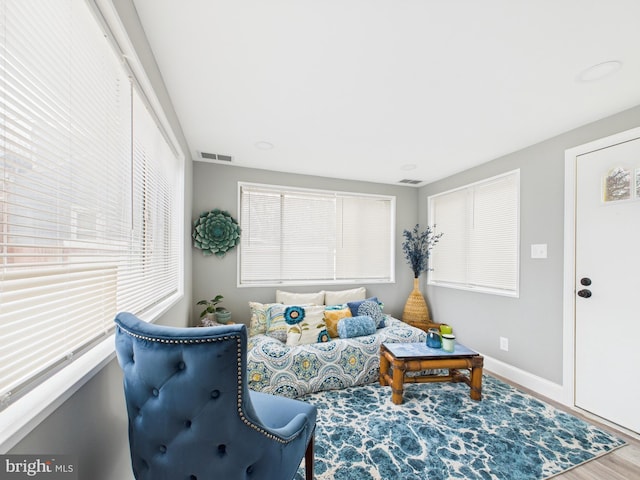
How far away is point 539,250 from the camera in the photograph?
2518 millimetres

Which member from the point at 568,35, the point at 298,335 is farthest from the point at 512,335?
the point at 568,35

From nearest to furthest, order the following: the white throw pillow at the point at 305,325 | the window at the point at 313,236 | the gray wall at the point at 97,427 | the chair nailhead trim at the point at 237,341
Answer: the gray wall at the point at 97,427 → the chair nailhead trim at the point at 237,341 → the white throw pillow at the point at 305,325 → the window at the point at 313,236

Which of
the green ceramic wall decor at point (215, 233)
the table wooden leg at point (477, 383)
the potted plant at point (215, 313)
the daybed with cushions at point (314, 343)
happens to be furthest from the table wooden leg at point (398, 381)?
the green ceramic wall decor at point (215, 233)

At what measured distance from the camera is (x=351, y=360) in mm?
2557

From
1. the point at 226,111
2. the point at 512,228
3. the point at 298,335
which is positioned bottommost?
the point at 298,335

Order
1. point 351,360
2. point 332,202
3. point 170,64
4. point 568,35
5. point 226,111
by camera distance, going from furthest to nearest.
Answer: point 332,202 → point 351,360 → point 226,111 → point 170,64 → point 568,35

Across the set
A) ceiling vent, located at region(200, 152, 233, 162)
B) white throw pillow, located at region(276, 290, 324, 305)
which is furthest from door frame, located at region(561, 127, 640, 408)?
ceiling vent, located at region(200, 152, 233, 162)

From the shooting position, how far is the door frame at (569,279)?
7.34 ft

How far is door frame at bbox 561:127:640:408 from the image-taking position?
7.34ft

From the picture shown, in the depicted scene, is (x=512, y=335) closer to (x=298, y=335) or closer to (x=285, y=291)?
(x=298, y=335)

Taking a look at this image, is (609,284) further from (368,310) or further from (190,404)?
(190,404)

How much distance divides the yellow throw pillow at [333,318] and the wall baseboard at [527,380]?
1.65m

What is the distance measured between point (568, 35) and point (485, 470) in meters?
2.42

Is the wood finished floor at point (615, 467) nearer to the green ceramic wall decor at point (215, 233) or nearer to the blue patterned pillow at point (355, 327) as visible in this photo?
the blue patterned pillow at point (355, 327)
